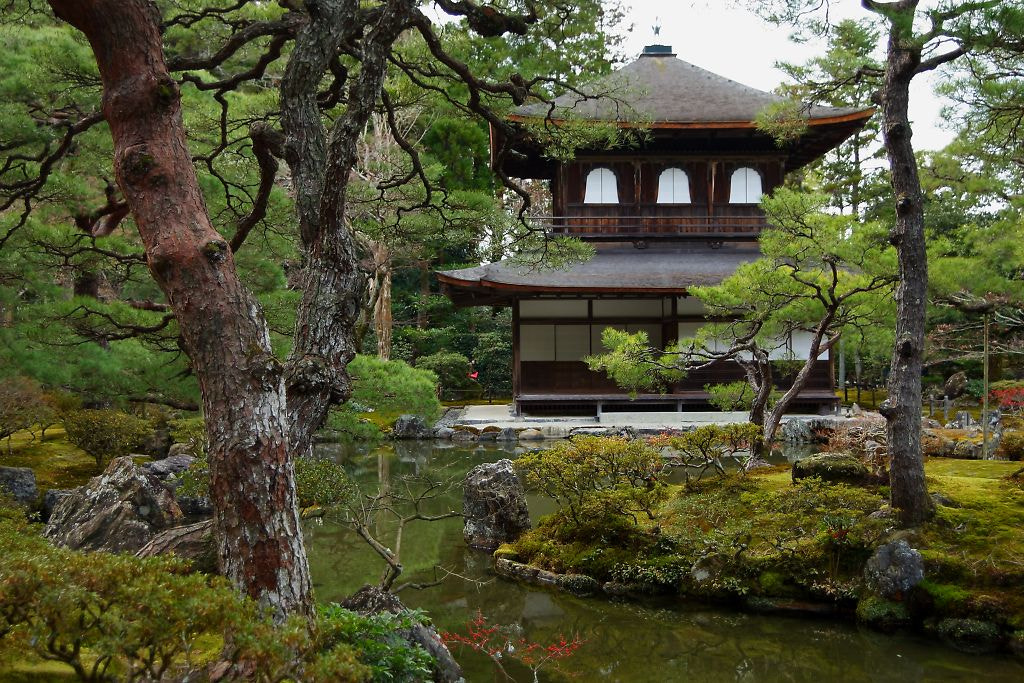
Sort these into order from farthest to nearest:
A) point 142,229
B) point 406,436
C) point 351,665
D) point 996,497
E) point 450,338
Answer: point 450,338 → point 406,436 → point 996,497 → point 142,229 → point 351,665

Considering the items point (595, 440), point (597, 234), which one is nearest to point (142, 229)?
point (595, 440)

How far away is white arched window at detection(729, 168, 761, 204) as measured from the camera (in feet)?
61.5

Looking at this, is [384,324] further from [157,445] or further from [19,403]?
[19,403]

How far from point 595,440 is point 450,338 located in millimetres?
16526

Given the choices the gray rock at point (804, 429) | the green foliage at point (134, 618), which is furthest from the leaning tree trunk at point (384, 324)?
the green foliage at point (134, 618)

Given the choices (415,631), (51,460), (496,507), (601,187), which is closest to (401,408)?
(496,507)

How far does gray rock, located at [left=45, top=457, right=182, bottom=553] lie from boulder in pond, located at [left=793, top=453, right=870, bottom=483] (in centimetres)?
595

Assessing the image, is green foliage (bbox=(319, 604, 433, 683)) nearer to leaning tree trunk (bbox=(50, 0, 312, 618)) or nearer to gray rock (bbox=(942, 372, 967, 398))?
leaning tree trunk (bbox=(50, 0, 312, 618))

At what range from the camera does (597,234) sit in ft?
61.1

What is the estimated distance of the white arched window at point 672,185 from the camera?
1873 centimetres

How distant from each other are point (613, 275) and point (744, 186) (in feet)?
14.0

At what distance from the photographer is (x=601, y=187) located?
1873 centimetres

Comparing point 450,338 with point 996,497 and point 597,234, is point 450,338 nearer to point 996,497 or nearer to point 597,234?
point 597,234

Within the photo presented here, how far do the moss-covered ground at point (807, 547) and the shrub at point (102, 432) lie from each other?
5.67m
